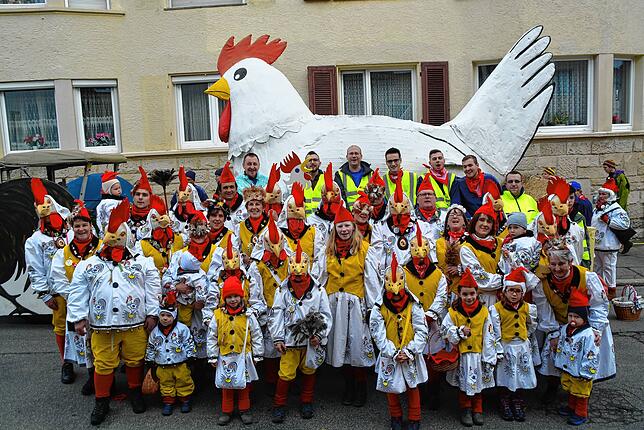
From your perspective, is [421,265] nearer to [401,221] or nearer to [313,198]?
[401,221]

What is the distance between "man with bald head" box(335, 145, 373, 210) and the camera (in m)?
5.64

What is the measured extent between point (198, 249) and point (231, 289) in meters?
0.69

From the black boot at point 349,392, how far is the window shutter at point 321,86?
20.4 feet

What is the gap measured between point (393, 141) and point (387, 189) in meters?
0.81

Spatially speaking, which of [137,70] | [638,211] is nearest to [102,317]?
[137,70]

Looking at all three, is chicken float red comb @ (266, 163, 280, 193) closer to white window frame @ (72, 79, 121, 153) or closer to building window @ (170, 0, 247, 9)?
building window @ (170, 0, 247, 9)

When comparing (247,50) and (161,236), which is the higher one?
(247,50)

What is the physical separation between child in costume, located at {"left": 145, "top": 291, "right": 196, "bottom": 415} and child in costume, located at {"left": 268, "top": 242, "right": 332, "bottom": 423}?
28.7 inches

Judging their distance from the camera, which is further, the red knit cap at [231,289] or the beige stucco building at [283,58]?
the beige stucco building at [283,58]

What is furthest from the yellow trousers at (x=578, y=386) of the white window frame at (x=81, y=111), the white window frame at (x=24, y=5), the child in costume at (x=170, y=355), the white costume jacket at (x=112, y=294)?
the white window frame at (x=24, y=5)

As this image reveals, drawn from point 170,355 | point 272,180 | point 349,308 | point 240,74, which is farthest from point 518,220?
point 240,74

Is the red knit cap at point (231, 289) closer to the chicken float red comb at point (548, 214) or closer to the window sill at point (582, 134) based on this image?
the chicken float red comb at point (548, 214)

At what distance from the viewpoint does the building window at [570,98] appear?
33.0 ft

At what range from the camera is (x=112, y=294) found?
4.03 meters
